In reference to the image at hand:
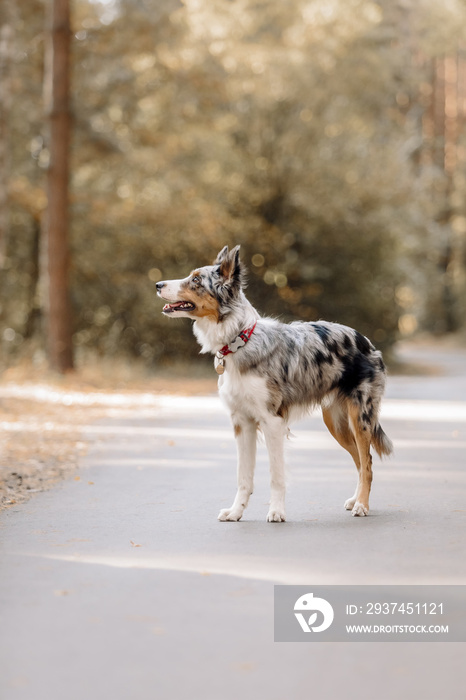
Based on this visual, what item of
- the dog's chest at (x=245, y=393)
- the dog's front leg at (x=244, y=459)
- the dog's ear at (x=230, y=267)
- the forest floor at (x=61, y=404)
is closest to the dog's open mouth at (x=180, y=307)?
the dog's ear at (x=230, y=267)

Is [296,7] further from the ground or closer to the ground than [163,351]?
further from the ground

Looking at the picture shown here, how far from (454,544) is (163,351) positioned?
23.0 m

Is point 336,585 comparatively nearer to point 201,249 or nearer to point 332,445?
point 332,445

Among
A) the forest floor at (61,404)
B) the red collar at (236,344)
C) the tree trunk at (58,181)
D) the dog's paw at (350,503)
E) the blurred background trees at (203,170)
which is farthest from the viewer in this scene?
the blurred background trees at (203,170)

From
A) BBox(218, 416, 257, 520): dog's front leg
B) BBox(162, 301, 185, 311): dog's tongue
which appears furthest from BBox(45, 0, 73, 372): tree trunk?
BBox(218, 416, 257, 520): dog's front leg

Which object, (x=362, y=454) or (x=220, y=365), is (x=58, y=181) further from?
(x=362, y=454)

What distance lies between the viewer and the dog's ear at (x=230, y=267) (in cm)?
820

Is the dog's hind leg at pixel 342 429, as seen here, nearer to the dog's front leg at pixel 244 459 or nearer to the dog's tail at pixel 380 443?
the dog's tail at pixel 380 443

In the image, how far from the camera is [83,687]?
4371 millimetres

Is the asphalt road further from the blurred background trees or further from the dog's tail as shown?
the blurred background trees

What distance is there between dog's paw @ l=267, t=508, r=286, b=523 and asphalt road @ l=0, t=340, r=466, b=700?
6 cm

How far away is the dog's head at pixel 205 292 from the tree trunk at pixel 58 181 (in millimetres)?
16488

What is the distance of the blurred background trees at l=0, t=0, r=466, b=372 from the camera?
1049 inches

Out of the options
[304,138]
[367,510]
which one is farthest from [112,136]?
[367,510]
